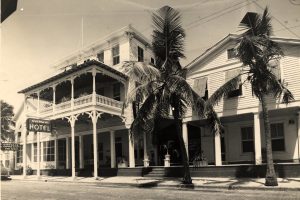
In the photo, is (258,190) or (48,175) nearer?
(258,190)

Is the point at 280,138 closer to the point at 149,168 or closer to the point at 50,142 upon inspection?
the point at 149,168

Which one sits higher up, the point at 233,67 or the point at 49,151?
the point at 233,67

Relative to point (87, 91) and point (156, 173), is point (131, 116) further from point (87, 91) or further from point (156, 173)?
point (87, 91)

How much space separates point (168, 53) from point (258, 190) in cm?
740

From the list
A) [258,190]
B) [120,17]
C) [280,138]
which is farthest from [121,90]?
[120,17]

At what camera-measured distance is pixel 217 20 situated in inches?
690

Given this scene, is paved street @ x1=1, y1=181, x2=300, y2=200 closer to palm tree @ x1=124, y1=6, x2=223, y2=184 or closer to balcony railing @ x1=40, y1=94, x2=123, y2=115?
palm tree @ x1=124, y1=6, x2=223, y2=184

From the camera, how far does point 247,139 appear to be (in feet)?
75.4

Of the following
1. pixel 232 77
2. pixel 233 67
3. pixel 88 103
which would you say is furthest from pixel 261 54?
pixel 88 103

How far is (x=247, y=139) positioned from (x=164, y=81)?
7720mm

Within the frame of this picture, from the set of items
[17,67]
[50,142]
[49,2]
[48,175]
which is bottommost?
[48,175]

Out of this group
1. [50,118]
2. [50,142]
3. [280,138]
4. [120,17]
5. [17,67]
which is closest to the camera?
[17,67]

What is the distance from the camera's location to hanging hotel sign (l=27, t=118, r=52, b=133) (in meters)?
25.5

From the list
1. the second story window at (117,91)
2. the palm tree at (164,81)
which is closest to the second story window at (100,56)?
the second story window at (117,91)
